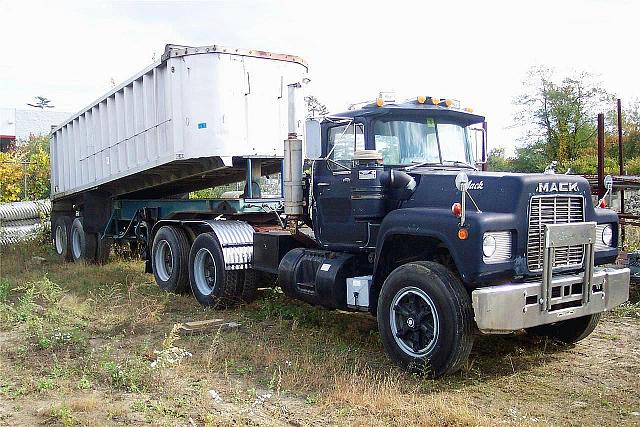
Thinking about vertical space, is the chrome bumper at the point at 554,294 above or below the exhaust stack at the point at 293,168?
below

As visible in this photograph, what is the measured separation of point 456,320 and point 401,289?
2.13ft

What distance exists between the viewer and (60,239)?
624 inches

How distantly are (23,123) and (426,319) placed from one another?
3958cm

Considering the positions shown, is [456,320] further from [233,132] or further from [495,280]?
[233,132]

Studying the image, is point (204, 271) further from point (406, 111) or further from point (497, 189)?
point (497, 189)

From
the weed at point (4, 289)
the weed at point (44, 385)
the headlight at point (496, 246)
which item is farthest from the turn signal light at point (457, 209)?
the weed at point (4, 289)

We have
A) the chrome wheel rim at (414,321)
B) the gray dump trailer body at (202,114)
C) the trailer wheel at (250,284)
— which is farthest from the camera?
the gray dump trailer body at (202,114)

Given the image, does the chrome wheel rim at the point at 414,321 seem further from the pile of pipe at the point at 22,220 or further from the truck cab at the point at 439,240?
the pile of pipe at the point at 22,220

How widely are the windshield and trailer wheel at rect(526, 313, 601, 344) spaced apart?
197 centimetres

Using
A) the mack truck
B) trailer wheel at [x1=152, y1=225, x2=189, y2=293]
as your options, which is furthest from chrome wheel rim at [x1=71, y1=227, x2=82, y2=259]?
trailer wheel at [x1=152, y1=225, x2=189, y2=293]

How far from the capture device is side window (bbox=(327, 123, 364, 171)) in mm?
7027

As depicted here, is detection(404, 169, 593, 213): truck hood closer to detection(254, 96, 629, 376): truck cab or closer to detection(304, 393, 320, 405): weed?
detection(254, 96, 629, 376): truck cab

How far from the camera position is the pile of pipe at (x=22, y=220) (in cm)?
1734

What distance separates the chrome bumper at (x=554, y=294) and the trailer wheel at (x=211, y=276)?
433 centimetres
